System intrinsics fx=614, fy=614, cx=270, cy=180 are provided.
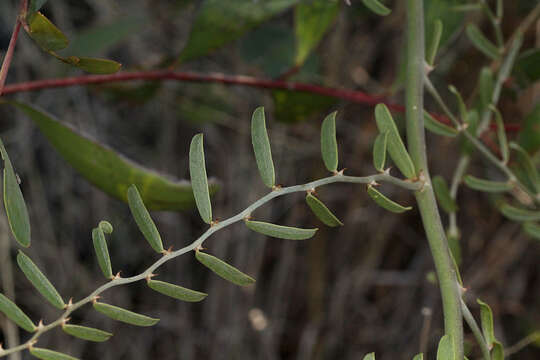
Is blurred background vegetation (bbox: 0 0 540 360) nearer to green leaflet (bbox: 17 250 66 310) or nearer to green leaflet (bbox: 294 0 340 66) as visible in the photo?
green leaflet (bbox: 294 0 340 66)

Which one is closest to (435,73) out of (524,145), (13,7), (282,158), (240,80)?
(282,158)

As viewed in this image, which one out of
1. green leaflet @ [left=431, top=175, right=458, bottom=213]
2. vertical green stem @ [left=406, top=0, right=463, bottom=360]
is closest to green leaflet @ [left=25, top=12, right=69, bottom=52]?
vertical green stem @ [left=406, top=0, right=463, bottom=360]

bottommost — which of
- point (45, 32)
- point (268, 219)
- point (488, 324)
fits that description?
point (268, 219)

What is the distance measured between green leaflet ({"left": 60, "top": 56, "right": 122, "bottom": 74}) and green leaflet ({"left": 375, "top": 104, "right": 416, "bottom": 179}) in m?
0.18

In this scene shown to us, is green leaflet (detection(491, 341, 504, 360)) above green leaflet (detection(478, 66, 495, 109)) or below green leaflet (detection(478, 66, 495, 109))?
below

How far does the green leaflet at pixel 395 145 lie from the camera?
1.40ft

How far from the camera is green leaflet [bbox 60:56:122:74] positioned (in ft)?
1.25

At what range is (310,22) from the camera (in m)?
0.74

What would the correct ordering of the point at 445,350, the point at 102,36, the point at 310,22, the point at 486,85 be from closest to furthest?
the point at 445,350, the point at 486,85, the point at 310,22, the point at 102,36

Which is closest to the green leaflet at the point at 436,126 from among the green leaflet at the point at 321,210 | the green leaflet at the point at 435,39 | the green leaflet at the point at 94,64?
the green leaflet at the point at 435,39

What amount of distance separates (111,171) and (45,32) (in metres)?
0.17

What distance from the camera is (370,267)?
1.18 m

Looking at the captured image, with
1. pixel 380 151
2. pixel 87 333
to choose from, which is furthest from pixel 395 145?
pixel 87 333

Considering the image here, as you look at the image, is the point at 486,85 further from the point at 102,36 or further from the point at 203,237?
the point at 102,36
